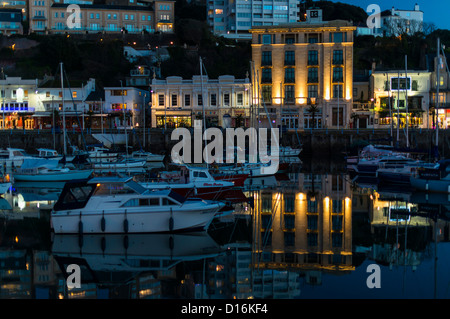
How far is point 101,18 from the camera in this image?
129 m

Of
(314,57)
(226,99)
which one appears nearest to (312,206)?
(226,99)

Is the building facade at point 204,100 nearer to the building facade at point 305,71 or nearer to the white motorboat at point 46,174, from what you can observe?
the building facade at point 305,71

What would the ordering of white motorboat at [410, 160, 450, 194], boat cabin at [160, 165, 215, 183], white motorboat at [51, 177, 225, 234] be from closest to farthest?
white motorboat at [51, 177, 225, 234], boat cabin at [160, 165, 215, 183], white motorboat at [410, 160, 450, 194]

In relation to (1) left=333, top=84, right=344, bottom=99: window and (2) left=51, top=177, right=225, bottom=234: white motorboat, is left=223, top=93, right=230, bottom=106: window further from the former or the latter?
(2) left=51, top=177, right=225, bottom=234: white motorboat

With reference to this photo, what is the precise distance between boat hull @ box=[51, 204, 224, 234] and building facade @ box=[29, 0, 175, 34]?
104 meters

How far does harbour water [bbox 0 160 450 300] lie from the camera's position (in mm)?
18141

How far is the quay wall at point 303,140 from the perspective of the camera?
71.4 m

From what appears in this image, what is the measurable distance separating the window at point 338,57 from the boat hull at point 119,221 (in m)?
62.2

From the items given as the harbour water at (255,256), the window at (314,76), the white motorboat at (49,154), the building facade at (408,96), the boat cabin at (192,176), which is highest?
the window at (314,76)

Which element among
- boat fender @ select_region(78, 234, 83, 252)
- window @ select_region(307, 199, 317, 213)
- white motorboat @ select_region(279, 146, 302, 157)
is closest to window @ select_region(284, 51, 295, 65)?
white motorboat @ select_region(279, 146, 302, 157)

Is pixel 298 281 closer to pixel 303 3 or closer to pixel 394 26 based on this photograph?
pixel 394 26

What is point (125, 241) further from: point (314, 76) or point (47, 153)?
point (314, 76)

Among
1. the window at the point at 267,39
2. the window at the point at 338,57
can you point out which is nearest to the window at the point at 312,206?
the window at the point at 338,57

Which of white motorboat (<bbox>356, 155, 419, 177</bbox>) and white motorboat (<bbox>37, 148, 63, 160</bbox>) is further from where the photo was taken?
white motorboat (<bbox>37, 148, 63, 160</bbox>)
